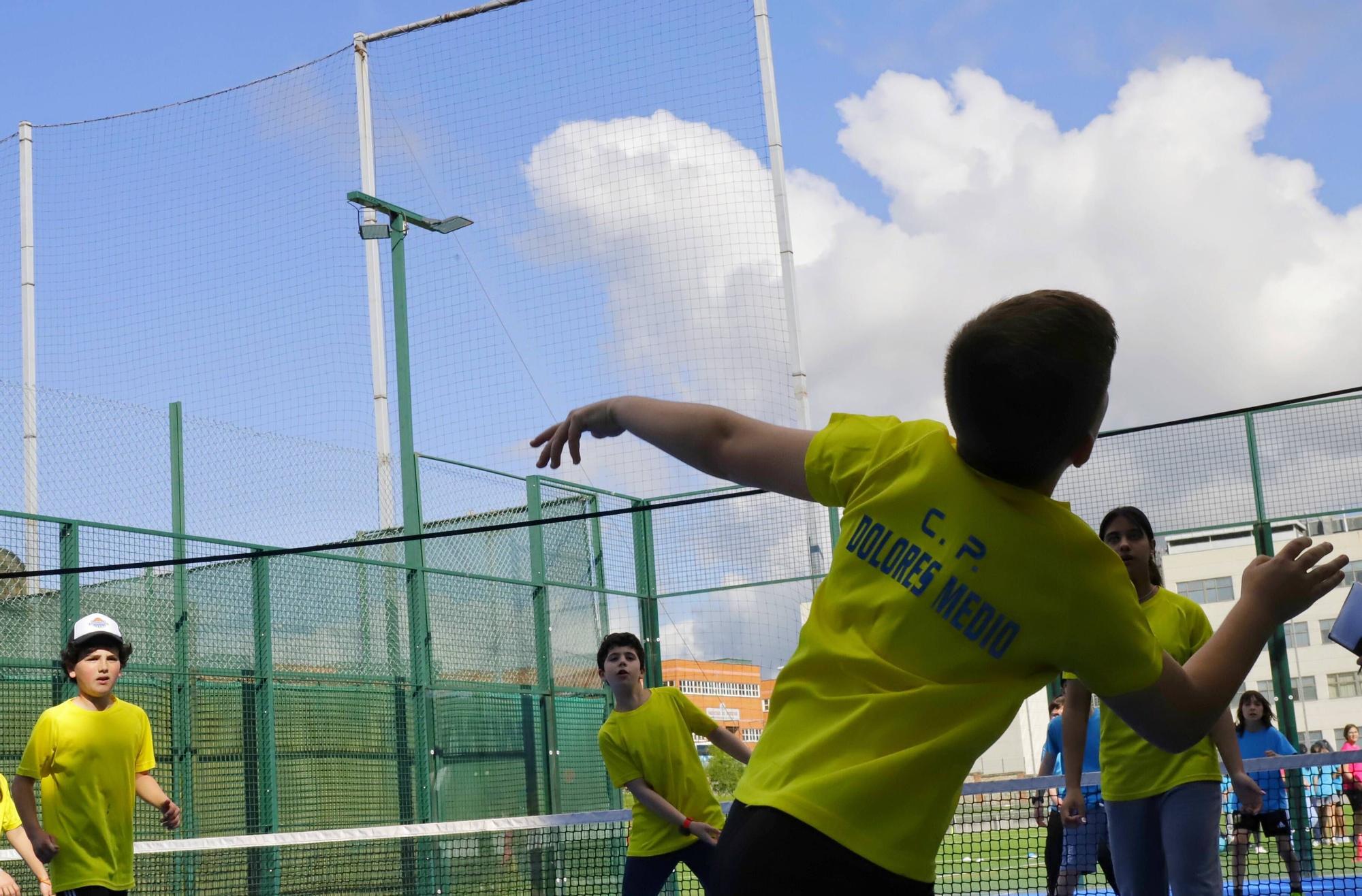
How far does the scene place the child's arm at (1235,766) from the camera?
16.2 feet

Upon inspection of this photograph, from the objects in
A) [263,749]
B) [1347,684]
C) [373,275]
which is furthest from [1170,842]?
[1347,684]

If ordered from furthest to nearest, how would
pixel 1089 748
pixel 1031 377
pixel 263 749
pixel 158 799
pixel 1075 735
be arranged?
pixel 263 749, pixel 1089 748, pixel 158 799, pixel 1075 735, pixel 1031 377

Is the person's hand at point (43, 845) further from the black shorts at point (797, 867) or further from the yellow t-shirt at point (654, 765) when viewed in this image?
the black shorts at point (797, 867)

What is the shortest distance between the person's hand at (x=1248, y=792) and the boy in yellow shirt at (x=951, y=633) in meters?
3.38

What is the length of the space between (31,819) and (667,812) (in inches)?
106

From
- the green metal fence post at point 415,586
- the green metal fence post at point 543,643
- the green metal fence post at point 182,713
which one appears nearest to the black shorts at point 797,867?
the green metal fence post at point 182,713

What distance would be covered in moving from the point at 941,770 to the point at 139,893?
326 inches

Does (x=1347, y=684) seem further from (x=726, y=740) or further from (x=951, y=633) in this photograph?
(x=951, y=633)

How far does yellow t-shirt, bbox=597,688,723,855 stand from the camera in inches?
261

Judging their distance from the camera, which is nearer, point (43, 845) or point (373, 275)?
point (43, 845)

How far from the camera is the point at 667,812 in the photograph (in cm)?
640

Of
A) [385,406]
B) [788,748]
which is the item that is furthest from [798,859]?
[385,406]

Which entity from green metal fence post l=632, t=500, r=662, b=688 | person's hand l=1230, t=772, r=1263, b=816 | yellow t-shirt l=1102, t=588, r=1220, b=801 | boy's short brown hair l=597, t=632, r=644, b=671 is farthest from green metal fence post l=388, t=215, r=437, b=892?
person's hand l=1230, t=772, r=1263, b=816

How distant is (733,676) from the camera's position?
36.2 ft
